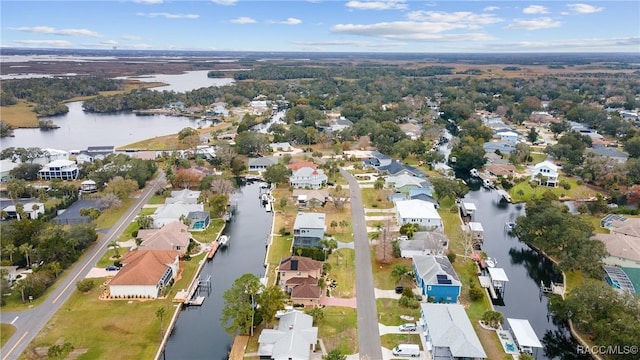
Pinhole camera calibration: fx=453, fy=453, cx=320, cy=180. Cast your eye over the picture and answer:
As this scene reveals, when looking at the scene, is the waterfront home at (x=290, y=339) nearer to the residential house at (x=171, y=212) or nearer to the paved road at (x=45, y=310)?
the paved road at (x=45, y=310)

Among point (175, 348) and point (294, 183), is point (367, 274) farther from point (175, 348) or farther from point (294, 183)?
point (294, 183)

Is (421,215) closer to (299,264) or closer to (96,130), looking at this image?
(299,264)

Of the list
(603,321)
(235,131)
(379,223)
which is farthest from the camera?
(235,131)

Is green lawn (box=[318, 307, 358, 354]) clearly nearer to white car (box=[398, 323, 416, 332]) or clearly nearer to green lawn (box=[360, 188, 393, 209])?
white car (box=[398, 323, 416, 332])

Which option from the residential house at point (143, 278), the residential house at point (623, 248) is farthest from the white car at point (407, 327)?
the residential house at point (623, 248)

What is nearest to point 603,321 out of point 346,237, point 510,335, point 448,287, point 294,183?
point 510,335

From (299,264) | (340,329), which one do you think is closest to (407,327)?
(340,329)
